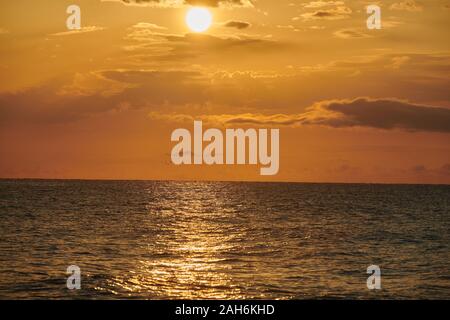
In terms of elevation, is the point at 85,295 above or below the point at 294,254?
below

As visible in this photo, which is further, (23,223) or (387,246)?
(23,223)

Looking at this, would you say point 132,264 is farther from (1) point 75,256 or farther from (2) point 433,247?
(2) point 433,247

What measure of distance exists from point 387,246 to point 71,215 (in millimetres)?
49201

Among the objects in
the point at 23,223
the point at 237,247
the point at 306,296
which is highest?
the point at 23,223

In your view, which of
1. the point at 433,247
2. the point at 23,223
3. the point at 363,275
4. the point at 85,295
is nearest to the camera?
the point at 85,295

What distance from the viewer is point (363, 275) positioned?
40.6 m

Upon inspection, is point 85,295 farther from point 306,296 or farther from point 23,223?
point 23,223

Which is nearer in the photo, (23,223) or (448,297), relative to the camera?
(448,297)

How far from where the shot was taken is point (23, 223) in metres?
81.8

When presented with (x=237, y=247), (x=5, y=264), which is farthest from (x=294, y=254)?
(x=5, y=264)

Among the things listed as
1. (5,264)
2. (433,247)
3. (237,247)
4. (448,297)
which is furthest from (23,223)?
(448,297)
